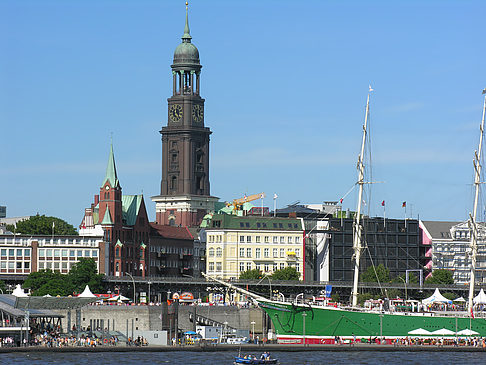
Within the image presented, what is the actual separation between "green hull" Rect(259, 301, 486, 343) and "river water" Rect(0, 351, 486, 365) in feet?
36.9

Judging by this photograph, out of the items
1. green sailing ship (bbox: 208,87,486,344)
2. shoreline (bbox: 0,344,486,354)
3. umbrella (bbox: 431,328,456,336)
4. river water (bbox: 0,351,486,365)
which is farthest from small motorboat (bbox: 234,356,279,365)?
umbrella (bbox: 431,328,456,336)

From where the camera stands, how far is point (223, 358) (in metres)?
160

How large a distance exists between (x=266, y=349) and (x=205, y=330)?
66.7ft

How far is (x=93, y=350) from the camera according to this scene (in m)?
167

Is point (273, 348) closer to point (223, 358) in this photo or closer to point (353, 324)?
point (223, 358)

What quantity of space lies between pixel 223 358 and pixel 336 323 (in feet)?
93.9

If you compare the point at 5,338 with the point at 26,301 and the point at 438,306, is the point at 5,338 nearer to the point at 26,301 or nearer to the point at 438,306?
the point at 26,301

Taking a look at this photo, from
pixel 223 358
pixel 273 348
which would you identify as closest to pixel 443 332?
pixel 273 348

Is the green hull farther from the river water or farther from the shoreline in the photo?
the river water

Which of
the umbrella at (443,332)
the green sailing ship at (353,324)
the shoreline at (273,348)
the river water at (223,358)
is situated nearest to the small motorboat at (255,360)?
the river water at (223,358)

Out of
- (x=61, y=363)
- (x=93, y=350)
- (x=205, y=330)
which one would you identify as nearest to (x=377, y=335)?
(x=205, y=330)

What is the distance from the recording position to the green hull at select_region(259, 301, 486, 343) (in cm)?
18375

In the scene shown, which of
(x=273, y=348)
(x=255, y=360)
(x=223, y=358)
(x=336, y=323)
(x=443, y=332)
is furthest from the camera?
(x=443, y=332)

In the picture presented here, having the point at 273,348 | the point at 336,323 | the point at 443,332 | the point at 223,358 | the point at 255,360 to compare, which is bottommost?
the point at 223,358
